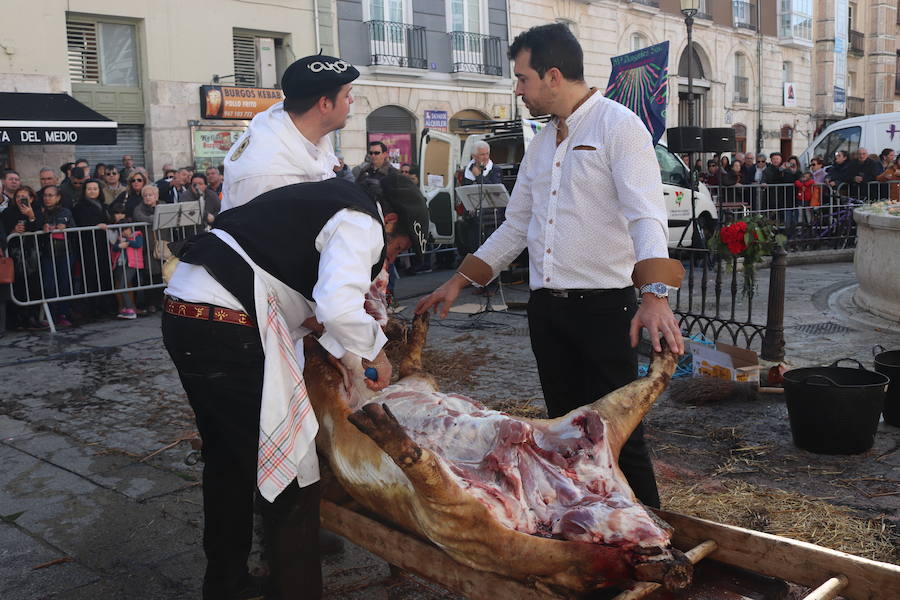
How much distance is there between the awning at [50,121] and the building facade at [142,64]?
61cm

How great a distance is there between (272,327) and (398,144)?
64.0 feet

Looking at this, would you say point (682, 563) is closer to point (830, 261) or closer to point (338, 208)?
point (338, 208)

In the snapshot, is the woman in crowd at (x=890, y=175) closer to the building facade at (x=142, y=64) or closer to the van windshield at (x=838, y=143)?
the van windshield at (x=838, y=143)

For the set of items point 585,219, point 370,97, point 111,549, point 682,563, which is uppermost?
point 370,97

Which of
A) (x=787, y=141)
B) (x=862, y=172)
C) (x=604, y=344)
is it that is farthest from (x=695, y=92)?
(x=604, y=344)

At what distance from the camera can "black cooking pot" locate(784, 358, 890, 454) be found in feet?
16.1

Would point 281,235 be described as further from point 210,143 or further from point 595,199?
point 210,143

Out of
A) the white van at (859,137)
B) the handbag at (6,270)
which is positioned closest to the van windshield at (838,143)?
the white van at (859,137)

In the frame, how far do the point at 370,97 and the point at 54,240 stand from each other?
1190 centimetres

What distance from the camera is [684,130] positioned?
39.3 feet

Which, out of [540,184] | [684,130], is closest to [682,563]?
[540,184]

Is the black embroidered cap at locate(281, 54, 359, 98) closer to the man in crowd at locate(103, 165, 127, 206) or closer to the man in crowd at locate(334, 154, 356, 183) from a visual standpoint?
the man in crowd at locate(334, 154, 356, 183)

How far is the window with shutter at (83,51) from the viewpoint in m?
16.2

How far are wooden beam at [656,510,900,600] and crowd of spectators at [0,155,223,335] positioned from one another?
9.19 metres
